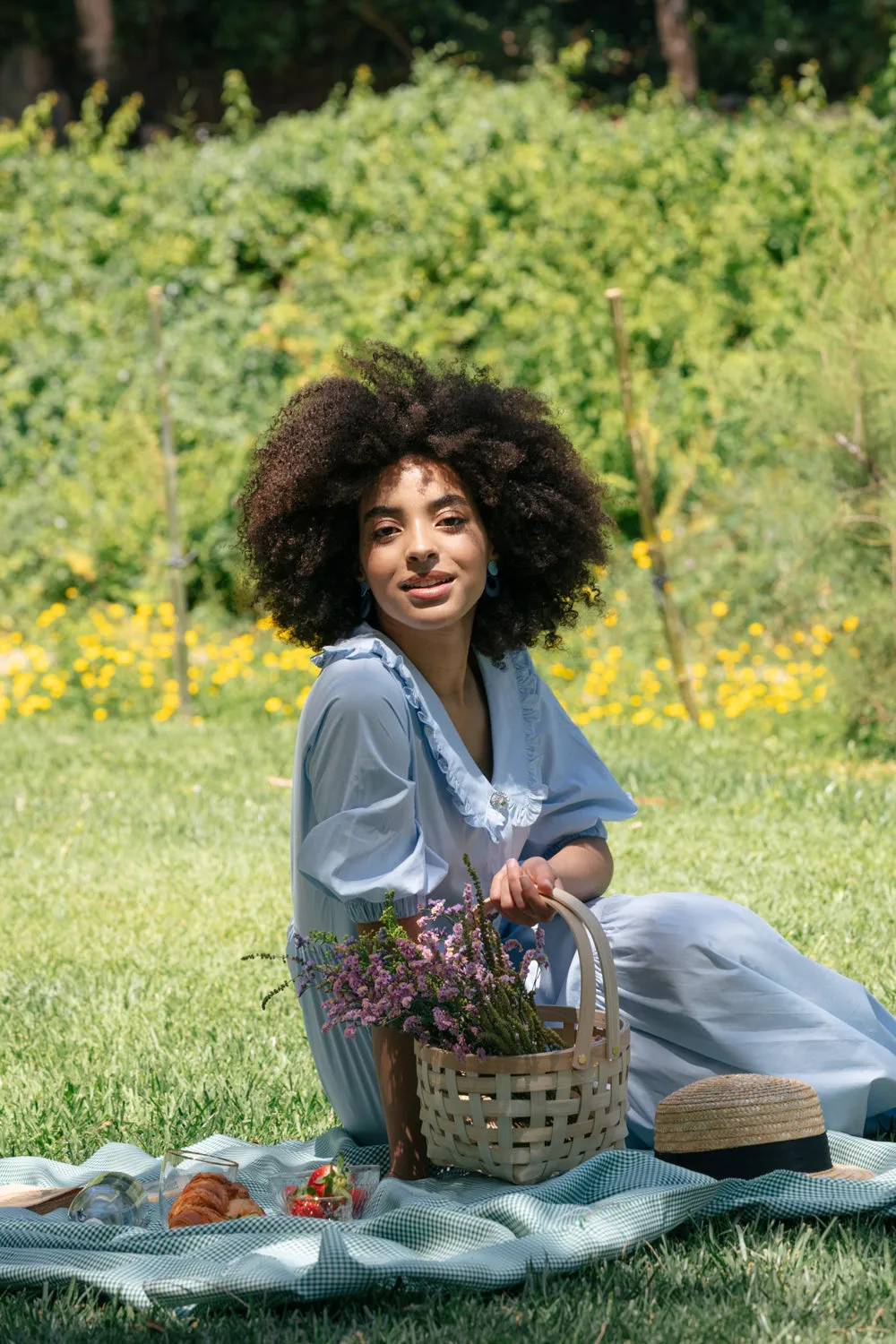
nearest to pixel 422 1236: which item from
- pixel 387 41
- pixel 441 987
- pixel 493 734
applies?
pixel 441 987

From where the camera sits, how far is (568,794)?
302 centimetres

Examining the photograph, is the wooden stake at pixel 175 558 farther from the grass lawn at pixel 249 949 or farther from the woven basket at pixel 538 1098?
the woven basket at pixel 538 1098

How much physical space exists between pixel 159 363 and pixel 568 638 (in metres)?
2.78

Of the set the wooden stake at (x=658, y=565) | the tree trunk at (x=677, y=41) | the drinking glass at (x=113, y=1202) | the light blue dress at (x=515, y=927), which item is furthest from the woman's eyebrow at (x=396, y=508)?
the tree trunk at (x=677, y=41)

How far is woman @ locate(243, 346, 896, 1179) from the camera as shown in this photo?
8.75 feet

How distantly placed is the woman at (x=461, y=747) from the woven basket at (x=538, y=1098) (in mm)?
142

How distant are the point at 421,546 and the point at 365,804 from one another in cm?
51

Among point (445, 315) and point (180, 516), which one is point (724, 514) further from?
point (180, 516)

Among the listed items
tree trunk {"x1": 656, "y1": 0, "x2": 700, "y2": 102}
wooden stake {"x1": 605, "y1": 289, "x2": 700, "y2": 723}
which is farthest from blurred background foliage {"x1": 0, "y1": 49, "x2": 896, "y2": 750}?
tree trunk {"x1": 656, "y1": 0, "x2": 700, "y2": 102}

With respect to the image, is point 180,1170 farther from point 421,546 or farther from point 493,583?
point 493,583

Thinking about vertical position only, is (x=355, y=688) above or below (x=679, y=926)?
above

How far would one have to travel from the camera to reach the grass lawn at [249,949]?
6.97ft

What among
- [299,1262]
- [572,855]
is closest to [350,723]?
[572,855]

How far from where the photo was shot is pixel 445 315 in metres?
10.6
